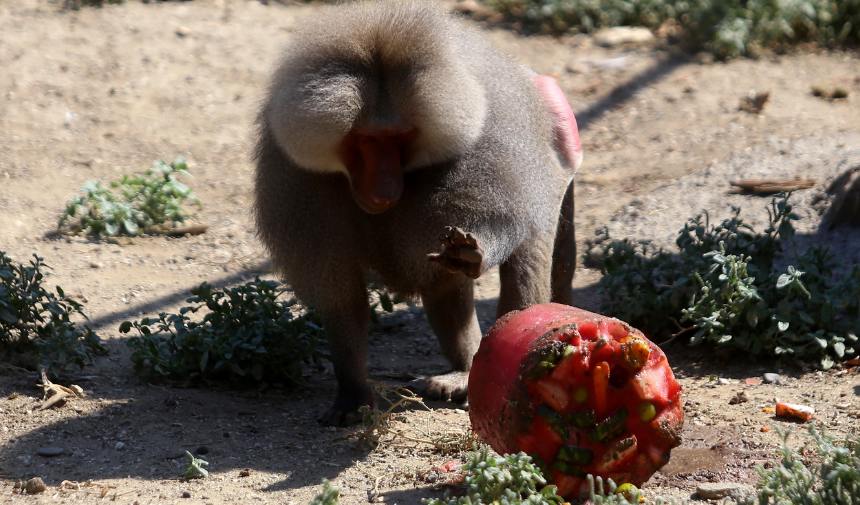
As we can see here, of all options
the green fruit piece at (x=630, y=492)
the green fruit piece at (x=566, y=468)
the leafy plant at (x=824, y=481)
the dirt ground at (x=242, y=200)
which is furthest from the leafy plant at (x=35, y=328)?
the leafy plant at (x=824, y=481)

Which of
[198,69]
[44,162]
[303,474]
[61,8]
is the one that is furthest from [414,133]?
[61,8]

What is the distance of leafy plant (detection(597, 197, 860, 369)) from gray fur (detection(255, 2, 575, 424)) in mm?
839

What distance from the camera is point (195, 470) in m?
2.87

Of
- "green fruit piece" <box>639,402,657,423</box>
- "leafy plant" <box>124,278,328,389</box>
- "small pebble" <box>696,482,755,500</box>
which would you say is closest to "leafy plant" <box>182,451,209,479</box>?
"leafy plant" <box>124,278,328,389</box>

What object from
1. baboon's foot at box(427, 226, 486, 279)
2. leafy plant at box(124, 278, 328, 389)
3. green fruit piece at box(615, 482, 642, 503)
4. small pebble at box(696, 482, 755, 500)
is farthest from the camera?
leafy plant at box(124, 278, 328, 389)

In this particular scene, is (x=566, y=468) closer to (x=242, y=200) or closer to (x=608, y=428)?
(x=608, y=428)

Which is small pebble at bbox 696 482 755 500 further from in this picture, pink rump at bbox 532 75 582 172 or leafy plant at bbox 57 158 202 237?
leafy plant at bbox 57 158 202 237

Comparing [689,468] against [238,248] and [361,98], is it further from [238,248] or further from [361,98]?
[238,248]

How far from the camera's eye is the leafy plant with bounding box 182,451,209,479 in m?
2.82

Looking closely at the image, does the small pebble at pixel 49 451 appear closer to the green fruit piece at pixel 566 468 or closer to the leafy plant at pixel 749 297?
the green fruit piece at pixel 566 468

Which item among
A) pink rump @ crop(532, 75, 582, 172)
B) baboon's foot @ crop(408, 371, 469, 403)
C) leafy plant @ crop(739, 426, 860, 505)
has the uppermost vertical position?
pink rump @ crop(532, 75, 582, 172)

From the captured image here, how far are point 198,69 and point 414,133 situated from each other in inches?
202

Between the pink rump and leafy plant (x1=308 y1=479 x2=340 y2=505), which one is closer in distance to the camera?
leafy plant (x1=308 y1=479 x2=340 y2=505)

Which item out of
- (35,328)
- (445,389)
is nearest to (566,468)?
(445,389)
